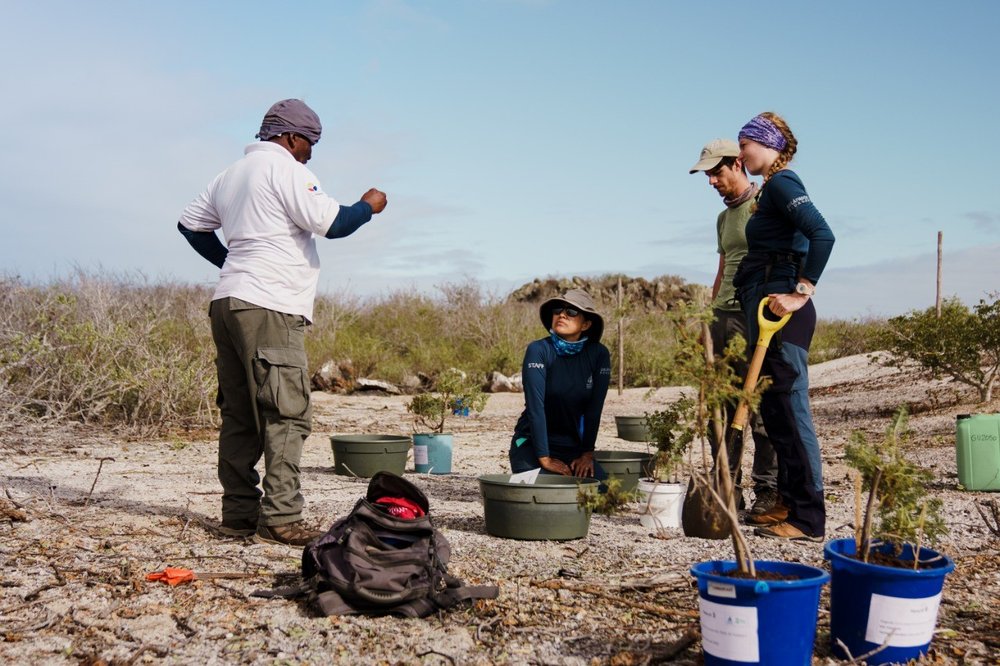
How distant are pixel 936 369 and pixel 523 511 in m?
7.35

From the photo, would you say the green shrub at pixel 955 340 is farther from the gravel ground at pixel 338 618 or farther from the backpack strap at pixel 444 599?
the backpack strap at pixel 444 599

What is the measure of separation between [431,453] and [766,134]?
12.2 feet

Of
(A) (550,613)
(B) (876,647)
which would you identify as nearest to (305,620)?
(A) (550,613)

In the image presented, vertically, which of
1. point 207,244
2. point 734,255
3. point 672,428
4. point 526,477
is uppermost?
point 734,255

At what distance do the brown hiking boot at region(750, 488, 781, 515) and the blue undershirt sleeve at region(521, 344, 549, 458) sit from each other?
109 centimetres

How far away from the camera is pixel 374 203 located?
4.32 m

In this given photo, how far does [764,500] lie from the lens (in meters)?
4.83

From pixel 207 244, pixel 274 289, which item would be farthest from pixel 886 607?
pixel 207 244

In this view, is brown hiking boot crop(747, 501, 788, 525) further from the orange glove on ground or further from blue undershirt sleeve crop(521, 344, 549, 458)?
the orange glove on ground

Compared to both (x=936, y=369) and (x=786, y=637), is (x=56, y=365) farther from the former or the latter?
(x=936, y=369)

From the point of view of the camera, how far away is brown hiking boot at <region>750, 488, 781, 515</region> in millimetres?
4762

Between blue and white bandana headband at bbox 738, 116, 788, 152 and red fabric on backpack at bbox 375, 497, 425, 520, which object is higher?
blue and white bandana headband at bbox 738, 116, 788, 152

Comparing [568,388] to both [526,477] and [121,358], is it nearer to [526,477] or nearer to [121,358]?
[526,477]

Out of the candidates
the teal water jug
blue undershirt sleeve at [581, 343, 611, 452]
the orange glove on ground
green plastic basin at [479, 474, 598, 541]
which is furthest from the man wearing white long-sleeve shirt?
the teal water jug
